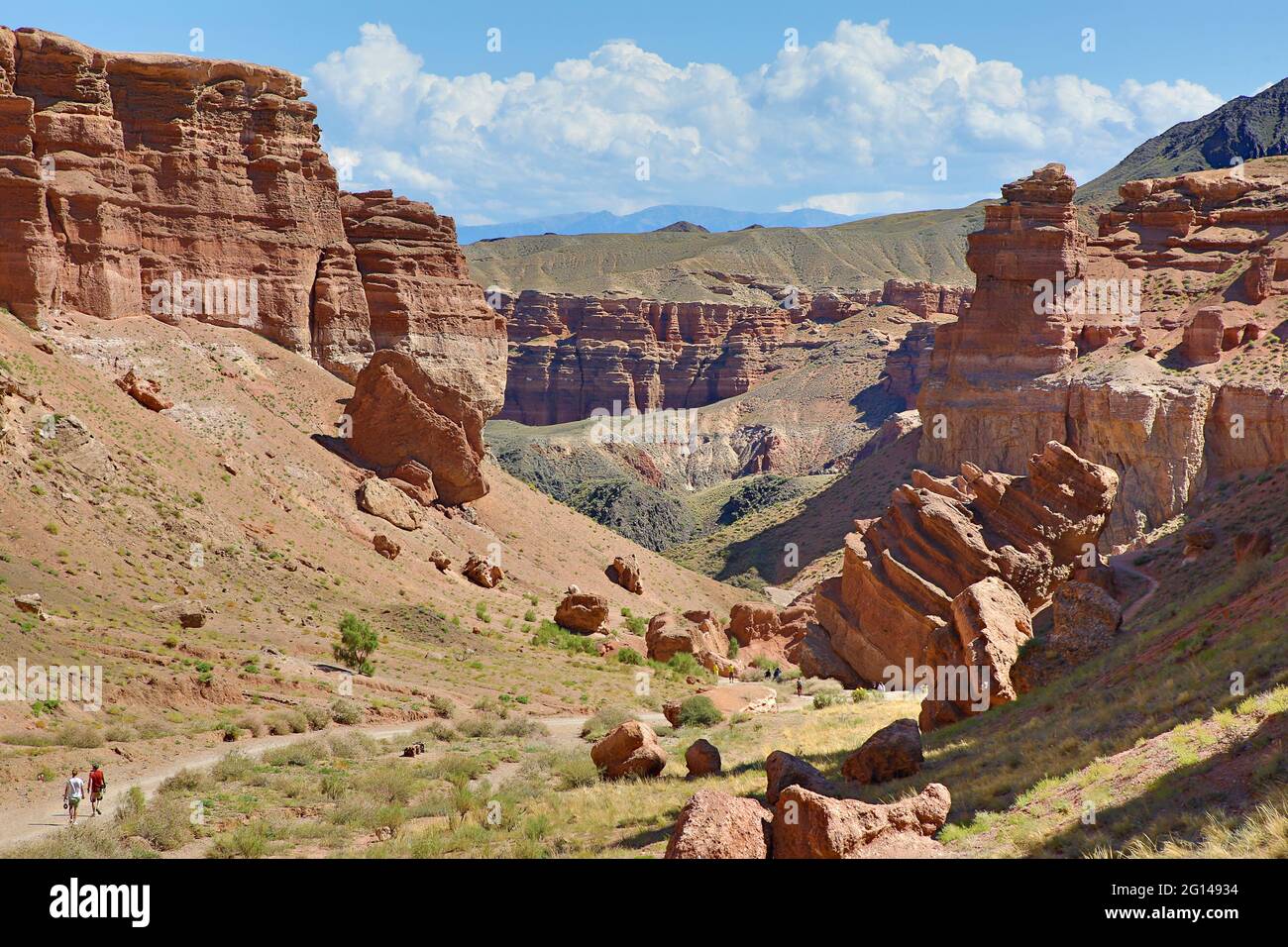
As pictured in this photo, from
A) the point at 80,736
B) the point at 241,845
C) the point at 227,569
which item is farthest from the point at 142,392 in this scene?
the point at 241,845

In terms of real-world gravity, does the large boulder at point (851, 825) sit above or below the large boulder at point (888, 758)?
above

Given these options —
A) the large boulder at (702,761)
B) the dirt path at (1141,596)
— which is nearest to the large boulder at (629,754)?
the large boulder at (702,761)

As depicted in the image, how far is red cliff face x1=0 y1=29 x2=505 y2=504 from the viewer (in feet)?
131

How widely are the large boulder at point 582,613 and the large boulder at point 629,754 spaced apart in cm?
1880

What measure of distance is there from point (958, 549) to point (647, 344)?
10628 cm

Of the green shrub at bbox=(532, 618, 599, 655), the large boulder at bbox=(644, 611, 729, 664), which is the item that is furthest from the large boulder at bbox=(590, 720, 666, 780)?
the large boulder at bbox=(644, 611, 729, 664)

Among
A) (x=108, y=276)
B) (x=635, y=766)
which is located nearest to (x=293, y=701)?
(x=635, y=766)

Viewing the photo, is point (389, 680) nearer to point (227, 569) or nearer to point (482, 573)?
point (227, 569)

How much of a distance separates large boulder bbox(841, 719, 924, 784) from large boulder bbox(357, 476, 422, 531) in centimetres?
2758

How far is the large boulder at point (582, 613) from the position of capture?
3972cm

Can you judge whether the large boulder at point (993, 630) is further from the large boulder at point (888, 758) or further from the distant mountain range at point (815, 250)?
the distant mountain range at point (815, 250)

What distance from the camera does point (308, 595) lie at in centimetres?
3347

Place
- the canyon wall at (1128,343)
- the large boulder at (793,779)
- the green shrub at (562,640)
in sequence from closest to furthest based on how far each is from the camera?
the large boulder at (793,779), the green shrub at (562,640), the canyon wall at (1128,343)

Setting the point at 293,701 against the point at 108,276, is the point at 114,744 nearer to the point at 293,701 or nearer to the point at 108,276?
the point at 293,701
